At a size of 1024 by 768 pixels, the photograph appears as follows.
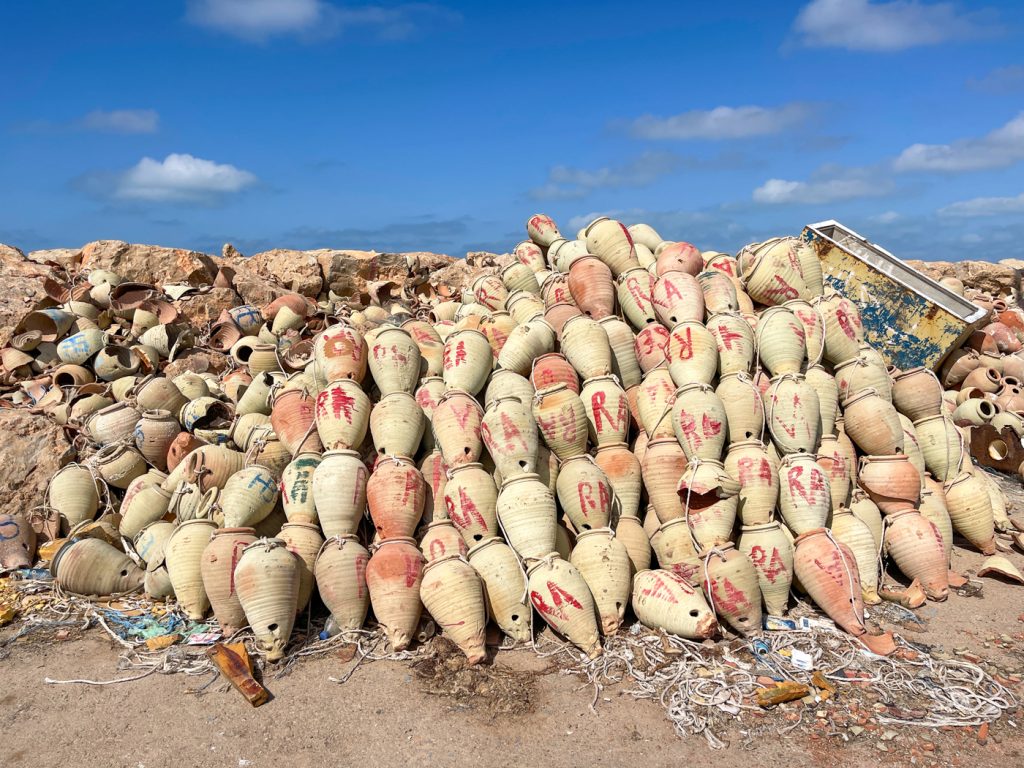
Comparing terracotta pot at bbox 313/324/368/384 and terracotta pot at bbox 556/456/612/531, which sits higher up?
terracotta pot at bbox 313/324/368/384

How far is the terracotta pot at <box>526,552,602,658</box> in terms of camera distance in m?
3.88

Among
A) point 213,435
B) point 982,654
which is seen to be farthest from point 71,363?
point 982,654

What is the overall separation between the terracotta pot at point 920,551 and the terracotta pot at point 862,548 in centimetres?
18

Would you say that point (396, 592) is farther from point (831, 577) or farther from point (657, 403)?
point (831, 577)

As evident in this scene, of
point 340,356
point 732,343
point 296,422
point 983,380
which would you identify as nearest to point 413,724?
point 296,422

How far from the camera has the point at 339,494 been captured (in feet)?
14.4

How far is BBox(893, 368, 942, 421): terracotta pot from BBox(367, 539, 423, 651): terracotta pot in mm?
4124

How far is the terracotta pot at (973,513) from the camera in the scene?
4969 millimetres

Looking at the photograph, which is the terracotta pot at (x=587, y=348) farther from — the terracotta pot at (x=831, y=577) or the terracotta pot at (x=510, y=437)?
the terracotta pot at (x=831, y=577)

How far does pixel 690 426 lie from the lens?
4480 mm

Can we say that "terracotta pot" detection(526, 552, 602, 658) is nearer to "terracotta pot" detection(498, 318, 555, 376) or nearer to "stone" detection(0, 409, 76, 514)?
"terracotta pot" detection(498, 318, 555, 376)

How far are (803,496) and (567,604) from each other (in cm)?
171

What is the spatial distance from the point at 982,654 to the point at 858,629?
66 cm

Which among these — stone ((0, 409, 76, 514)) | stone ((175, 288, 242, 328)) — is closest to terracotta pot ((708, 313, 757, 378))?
stone ((0, 409, 76, 514))
